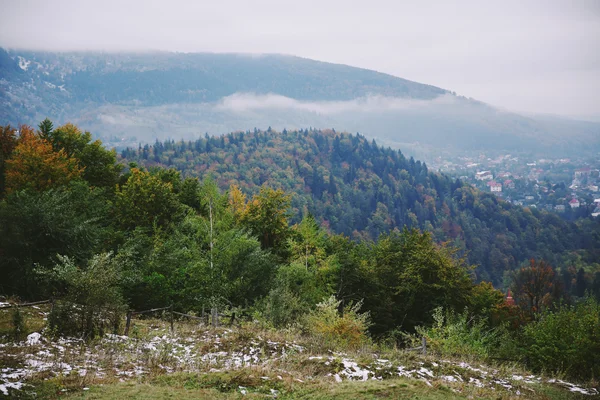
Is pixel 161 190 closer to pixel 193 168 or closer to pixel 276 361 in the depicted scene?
pixel 276 361

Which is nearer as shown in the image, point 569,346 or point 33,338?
point 33,338

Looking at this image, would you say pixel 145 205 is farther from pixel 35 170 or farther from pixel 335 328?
pixel 335 328

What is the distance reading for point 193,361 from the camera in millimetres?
14094

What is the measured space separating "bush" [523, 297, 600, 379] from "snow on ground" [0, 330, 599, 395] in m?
6.08

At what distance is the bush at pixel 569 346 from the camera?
21.0m

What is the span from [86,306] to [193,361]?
16.2 ft

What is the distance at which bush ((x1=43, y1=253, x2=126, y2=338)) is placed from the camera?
1505 cm

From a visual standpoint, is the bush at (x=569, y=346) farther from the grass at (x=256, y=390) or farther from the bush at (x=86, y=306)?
the bush at (x=86, y=306)

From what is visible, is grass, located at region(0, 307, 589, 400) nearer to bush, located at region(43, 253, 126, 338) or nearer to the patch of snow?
the patch of snow

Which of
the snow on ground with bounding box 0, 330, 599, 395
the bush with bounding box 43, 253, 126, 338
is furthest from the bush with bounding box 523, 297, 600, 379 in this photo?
the bush with bounding box 43, 253, 126, 338

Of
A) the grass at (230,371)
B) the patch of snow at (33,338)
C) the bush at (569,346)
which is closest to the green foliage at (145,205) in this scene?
the grass at (230,371)

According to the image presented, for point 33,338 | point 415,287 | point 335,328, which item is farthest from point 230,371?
point 415,287

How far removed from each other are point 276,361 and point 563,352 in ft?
57.2

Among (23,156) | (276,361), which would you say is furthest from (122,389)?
(23,156)
